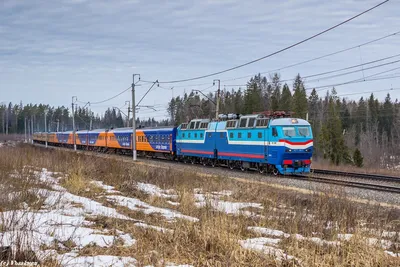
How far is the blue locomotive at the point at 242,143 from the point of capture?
71.9 feet

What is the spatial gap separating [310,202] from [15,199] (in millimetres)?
7564

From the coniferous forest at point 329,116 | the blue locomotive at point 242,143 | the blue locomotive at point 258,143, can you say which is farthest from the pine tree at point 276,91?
the blue locomotive at point 258,143

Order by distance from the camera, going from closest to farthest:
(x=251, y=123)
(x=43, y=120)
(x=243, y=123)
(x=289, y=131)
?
(x=289, y=131) → (x=251, y=123) → (x=243, y=123) → (x=43, y=120)

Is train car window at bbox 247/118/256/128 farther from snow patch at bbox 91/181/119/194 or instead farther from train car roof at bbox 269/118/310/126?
snow patch at bbox 91/181/119/194

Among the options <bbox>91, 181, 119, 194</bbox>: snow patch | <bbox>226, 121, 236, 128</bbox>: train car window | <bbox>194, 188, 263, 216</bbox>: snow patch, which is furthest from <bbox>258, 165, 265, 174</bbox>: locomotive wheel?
<bbox>194, 188, 263, 216</bbox>: snow patch

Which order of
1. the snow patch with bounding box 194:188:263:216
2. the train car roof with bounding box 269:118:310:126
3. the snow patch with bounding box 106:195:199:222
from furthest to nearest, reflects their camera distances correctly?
the train car roof with bounding box 269:118:310:126
the snow patch with bounding box 194:188:263:216
the snow patch with bounding box 106:195:199:222

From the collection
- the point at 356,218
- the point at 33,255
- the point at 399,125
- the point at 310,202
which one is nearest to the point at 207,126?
the point at 310,202

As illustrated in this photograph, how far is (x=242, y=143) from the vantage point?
24.8 metres

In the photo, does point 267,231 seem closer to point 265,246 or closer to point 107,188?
point 265,246

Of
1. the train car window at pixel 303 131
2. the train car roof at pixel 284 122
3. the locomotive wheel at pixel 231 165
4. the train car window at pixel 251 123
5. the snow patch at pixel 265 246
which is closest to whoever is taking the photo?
the snow patch at pixel 265 246

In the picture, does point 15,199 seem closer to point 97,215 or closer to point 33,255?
point 97,215

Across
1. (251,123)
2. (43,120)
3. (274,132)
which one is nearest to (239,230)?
(274,132)

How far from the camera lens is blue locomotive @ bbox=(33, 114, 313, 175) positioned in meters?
21.9

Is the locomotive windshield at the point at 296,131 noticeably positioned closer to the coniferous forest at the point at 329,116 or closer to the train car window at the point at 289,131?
the train car window at the point at 289,131
